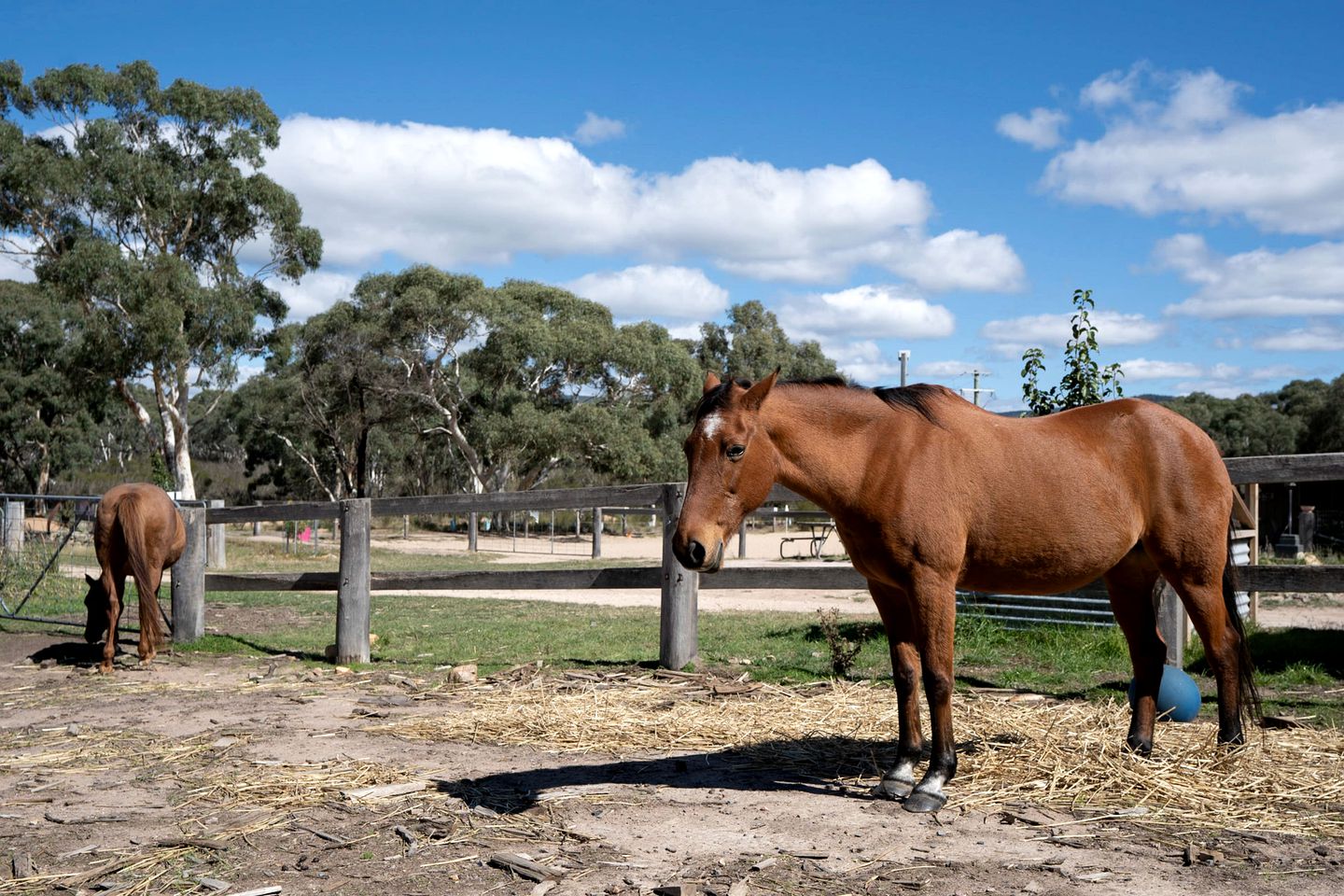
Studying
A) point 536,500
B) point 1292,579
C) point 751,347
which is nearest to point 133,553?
point 536,500

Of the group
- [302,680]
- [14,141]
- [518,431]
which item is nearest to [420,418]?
[518,431]

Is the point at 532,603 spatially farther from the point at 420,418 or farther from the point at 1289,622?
the point at 420,418

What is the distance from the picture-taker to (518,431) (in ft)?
131

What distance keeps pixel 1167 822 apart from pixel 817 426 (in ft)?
7.17

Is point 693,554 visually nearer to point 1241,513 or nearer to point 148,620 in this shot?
point 148,620

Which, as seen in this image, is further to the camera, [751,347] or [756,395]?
[751,347]

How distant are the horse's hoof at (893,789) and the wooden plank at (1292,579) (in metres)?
2.90

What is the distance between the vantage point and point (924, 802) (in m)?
4.35

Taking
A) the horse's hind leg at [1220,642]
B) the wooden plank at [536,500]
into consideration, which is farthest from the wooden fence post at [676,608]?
the horse's hind leg at [1220,642]

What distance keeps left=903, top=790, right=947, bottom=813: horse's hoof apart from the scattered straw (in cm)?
15

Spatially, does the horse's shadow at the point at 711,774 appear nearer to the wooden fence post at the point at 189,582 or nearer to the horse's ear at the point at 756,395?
the horse's ear at the point at 756,395

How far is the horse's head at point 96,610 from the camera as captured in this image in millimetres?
9438

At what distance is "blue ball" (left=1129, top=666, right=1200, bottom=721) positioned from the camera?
5703mm

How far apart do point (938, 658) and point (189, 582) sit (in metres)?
8.24
